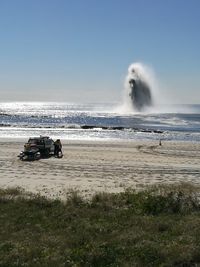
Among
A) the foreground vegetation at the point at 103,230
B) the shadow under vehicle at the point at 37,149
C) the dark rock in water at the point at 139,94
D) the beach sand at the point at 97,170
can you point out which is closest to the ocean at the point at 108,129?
the dark rock in water at the point at 139,94

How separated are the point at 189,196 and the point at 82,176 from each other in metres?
11.3

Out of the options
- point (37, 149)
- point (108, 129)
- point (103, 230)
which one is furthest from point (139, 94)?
point (103, 230)

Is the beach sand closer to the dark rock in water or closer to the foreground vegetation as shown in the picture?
the foreground vegetation

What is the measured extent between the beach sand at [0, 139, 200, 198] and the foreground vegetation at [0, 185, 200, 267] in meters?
3.70

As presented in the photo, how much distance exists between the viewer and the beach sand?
23025mm

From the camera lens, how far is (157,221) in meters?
13.4

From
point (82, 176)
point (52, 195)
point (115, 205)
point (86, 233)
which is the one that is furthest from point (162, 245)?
point (82, 176)

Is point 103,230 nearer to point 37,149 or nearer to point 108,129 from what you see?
point 37,149

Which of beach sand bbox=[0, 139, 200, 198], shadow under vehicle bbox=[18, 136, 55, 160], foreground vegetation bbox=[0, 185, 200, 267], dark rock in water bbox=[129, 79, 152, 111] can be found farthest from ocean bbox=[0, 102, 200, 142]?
foreground vegetation bbox=[0, 185, 200, 267]

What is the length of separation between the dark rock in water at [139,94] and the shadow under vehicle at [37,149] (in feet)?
326

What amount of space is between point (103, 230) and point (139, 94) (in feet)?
412

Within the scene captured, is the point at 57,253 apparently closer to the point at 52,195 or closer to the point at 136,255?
the point at 136,255

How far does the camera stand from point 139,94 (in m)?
137

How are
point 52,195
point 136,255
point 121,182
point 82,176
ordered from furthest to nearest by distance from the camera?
1. point 82,176
2. point 121,182
3. point 52,195
4. point 136,255
